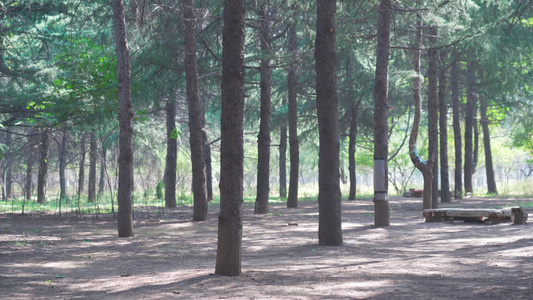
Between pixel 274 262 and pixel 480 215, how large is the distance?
867 centimetres

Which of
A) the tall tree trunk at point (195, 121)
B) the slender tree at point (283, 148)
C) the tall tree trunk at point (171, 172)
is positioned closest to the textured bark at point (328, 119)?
the tall tree trunk at point (195, 121)

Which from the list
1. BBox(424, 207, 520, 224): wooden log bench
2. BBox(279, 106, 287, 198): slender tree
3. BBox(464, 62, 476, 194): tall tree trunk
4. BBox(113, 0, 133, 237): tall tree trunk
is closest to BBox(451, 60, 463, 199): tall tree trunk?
BBox(464, 62, 476, 194): tall tree trunk

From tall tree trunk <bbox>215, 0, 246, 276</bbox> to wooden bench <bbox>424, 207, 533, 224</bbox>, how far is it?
10107mm

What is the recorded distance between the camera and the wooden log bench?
48.4 ft

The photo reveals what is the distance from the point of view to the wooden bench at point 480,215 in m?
14.7

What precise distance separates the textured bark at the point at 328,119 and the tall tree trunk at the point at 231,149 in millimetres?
3395

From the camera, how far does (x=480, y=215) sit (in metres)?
15.3

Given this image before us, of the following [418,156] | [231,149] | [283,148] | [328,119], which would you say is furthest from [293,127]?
[231,149]

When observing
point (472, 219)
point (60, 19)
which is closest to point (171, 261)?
point (472, 219)

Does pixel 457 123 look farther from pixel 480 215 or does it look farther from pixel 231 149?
pixel 231 149

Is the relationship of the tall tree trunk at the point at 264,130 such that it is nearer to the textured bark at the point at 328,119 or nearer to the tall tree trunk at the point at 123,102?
the tall tree trunk at the point at 123,102

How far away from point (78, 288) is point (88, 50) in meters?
13.4

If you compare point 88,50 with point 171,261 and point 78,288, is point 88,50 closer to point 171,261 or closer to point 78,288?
point 171,261

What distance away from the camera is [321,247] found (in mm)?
10414
